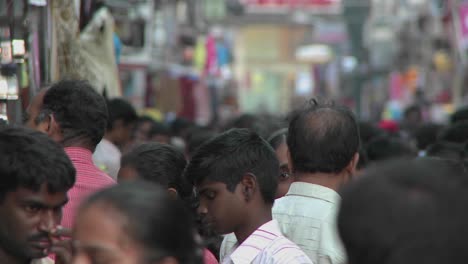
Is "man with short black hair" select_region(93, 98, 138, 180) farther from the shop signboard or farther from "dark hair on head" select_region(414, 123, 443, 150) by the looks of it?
the shop signboard

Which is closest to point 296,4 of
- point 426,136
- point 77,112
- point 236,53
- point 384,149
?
point 236,53

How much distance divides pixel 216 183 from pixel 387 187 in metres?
2.10

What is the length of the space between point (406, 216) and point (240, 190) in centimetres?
Result: 215

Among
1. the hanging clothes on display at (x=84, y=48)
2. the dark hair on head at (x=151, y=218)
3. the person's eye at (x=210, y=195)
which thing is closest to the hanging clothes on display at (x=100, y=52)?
the hanging clothes on display at (x=84, y=48)

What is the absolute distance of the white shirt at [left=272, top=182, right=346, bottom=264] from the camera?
4285 mm

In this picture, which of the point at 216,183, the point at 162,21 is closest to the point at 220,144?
the point at 216,183

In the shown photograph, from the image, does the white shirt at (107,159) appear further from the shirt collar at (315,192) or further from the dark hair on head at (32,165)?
the dark hair on head at (32,165)

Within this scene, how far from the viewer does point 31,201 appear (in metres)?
3.39

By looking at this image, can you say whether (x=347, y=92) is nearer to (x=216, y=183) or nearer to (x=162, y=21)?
(x=162, y=21)

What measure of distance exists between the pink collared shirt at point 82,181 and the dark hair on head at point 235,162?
400 millimetres

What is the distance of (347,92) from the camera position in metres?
68.2

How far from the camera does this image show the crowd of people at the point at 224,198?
2137 millimetres

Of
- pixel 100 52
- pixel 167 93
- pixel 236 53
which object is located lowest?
pixel 236 53

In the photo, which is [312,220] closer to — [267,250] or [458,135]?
[267,250]
